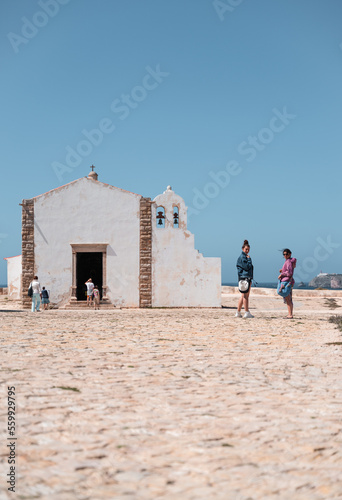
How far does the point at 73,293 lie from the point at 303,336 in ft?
46.4

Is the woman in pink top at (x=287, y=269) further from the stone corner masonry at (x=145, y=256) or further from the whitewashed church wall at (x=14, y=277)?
the whitewashed church wall at (x=14, y=277)

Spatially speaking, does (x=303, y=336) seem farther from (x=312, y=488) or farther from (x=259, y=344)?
(x=312, y=488)

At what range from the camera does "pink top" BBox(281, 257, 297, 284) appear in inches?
513

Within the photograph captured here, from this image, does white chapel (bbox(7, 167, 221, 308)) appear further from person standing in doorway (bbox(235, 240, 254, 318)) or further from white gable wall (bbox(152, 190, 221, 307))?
person standing in doorway (bbox(235, 240, 254, 318))

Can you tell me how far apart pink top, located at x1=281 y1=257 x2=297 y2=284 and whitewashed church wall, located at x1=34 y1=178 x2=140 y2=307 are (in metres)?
9.88

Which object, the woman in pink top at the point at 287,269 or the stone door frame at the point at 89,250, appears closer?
the woman in pink top at the point at 287,269

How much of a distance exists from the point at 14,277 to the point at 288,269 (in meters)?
22.5

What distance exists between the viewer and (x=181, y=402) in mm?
4215

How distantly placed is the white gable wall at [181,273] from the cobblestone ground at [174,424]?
14.8 meters

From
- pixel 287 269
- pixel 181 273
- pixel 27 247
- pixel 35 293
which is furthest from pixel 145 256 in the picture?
pixel 287 269

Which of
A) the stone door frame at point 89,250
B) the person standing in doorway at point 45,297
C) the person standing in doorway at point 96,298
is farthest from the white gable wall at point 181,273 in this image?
the person standing in doorway at point 45,297

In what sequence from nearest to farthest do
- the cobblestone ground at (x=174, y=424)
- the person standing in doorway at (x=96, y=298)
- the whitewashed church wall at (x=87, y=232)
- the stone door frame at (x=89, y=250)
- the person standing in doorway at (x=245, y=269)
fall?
the cobblestone ground at (x=174, y=424), the person standing in doorway at (x=245, y=269), the person standing in doorway at (x=96, y=298), the stone door frame at (x=89, y=250), the whitewashed church wall at (x=87, y=232)

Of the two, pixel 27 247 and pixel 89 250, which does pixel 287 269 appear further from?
pixel 27 247

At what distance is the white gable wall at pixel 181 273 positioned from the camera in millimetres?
21938
